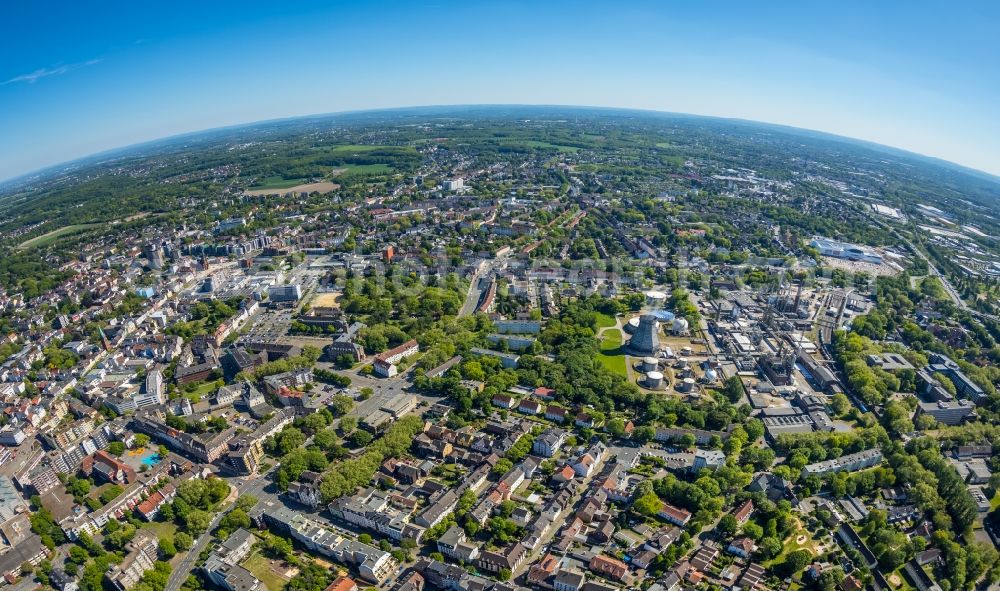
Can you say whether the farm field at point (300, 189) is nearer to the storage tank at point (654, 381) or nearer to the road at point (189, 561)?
the storage tank at point (654, 381)

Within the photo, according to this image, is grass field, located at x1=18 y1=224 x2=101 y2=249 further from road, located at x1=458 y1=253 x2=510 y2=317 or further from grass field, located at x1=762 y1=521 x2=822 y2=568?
grass field, located at x1=762 y1=521 x2=822 y2=568

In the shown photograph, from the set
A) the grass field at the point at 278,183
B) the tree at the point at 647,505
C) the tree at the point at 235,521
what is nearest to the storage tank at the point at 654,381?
the tree at the point at 647,505

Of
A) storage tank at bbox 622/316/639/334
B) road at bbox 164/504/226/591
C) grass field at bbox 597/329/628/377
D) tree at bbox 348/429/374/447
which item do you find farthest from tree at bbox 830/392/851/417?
road at bbox 164/504/226/591

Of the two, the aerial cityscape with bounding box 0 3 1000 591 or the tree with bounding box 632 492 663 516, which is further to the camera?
the tree with bounding box 632 492 663 516

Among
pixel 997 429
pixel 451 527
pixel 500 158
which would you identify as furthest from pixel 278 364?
pixel 500 158

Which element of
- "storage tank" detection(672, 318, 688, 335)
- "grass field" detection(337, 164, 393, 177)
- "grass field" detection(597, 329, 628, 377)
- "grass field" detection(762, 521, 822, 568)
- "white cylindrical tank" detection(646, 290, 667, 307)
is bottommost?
"grass field" detection(762, 521, 822, 568)

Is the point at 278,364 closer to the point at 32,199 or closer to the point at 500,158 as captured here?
the point at 500,158

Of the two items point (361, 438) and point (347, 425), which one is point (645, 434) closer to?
point (361, 438)
